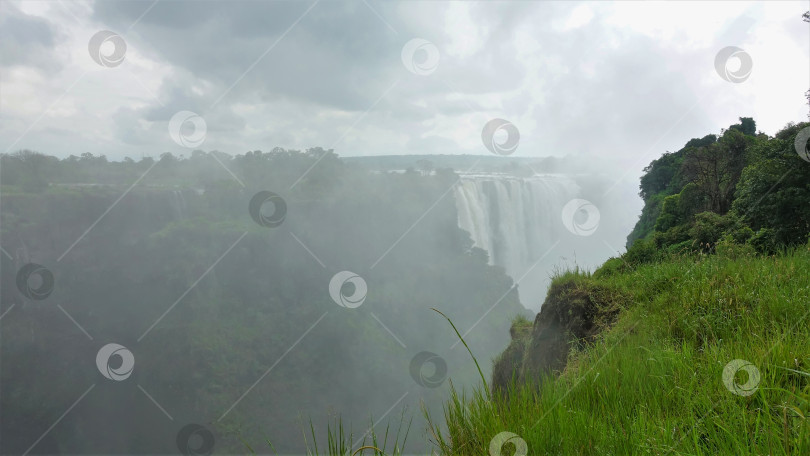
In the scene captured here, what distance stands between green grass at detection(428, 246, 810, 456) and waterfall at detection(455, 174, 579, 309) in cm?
7008

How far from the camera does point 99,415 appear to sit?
56469 millimetres

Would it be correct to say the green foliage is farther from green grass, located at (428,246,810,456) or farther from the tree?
green grass, located at (428,246,810,456)

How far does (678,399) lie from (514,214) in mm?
79259

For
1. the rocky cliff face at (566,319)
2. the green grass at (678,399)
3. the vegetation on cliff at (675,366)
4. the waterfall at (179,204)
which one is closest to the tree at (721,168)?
the vegetation on cliff at (675,366)

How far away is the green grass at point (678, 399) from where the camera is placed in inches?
74.1

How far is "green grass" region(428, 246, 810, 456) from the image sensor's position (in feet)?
6.18

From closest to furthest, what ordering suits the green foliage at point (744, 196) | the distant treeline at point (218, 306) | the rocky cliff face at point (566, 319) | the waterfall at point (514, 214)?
the rocky cliff face at point (566, 319), the green foliage at point (744, 196), the distant treeline at point (218, 306), the waterfall at point (514, 214)

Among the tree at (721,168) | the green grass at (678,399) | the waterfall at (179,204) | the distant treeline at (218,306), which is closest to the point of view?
the green grass at (678,399)

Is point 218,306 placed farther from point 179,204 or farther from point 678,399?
point 678,399

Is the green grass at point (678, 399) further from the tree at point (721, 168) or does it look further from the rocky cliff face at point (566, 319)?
the tree at point (721, 168)

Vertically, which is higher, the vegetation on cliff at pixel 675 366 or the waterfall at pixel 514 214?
the waterfall at pixel 514 214

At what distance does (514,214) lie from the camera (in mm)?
79375

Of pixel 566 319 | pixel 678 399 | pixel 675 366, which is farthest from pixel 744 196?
pixel 678 399

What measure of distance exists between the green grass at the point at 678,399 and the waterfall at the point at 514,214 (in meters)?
70.1
